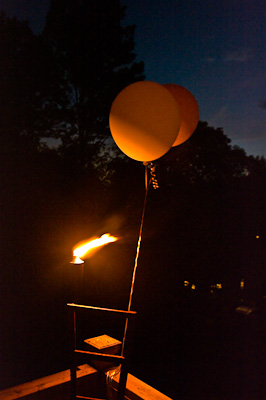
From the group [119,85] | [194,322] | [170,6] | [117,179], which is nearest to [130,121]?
[170,6]

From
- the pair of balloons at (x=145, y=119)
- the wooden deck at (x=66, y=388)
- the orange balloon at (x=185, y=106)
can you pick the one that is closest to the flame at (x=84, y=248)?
the pair of balloons at (x=145, y=119)

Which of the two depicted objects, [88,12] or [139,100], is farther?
[88,12]

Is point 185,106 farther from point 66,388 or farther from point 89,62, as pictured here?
point 89,62

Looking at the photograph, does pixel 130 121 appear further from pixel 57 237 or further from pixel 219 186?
pixel 219 186

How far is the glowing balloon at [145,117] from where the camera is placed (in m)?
1.99

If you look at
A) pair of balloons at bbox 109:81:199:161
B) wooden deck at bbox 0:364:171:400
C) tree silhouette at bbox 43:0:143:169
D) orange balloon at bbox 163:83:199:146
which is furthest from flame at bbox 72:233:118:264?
tree silhouette at bbox 43:0:143:169

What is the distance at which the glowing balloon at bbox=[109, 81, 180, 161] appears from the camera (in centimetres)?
199

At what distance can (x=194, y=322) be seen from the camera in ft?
23.2

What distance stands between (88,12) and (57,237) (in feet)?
19.4

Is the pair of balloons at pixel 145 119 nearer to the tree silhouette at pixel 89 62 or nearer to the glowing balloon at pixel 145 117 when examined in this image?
the glowing balloon at pixel 145 117

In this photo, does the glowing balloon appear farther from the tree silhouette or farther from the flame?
the tree silhouette

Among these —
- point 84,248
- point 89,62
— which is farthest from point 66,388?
point 89,62

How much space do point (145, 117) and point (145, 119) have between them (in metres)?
0.01

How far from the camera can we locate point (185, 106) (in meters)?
2.36
